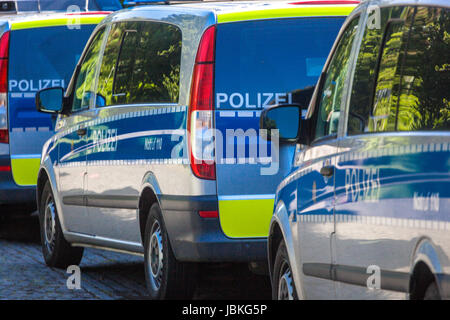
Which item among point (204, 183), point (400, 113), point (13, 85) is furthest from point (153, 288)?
point (13, 85)

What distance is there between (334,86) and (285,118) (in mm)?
330

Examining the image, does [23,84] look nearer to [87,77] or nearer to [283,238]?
[87,77]

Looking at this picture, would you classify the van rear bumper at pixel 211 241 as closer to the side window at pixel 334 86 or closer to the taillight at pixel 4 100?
the side window at pixel 334 86

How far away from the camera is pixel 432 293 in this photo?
4.25 m

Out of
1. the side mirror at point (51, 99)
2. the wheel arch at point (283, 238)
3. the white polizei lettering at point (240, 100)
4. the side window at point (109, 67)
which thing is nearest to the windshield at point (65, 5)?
the side mirror at point (51, 99)

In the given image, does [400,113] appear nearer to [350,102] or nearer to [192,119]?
[350,102]

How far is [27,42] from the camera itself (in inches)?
476

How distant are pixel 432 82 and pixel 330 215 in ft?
2.91

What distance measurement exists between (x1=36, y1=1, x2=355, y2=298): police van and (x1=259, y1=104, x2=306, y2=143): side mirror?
1192mm

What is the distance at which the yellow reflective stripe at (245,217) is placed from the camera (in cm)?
732

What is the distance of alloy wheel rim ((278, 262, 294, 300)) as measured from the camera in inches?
236

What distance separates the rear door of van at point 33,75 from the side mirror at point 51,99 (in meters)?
1.99

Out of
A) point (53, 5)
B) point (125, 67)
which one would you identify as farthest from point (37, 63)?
point (125, 67)

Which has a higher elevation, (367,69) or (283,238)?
(367,69)
